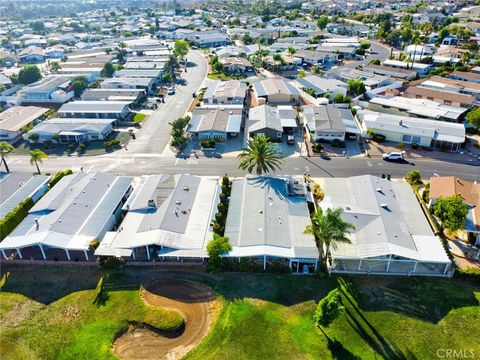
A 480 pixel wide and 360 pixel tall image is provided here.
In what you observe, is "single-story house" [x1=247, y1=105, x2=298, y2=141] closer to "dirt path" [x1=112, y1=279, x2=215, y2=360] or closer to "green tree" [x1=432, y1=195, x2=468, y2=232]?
"green tree" [x1=432, y1=195, x2=468, y2=232]

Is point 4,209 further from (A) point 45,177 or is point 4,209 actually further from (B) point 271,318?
(B) point 271,318

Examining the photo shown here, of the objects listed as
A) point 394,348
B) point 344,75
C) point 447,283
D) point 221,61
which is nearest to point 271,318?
point 394,348

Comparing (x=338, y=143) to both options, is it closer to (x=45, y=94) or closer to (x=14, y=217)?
(x=14, y=217)

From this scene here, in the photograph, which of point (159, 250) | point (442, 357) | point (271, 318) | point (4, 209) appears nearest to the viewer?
point (442, 357)

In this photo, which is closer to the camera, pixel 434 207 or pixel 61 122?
pixel 434 207

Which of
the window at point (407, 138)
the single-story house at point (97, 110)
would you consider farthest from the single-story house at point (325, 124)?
the single-story house at point (97, 110)

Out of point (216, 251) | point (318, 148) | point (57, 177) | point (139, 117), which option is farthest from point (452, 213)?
point (139, 117)

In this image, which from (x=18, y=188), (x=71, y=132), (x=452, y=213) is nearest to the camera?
(x=452, y=213)

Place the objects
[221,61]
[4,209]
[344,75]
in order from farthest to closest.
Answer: [221,61], [344,75], [4,209]
